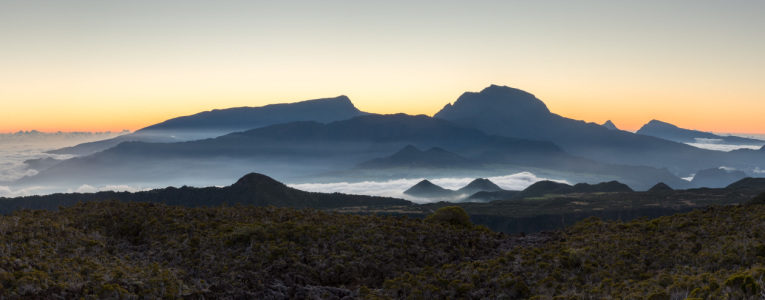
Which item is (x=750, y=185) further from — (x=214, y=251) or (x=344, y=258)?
(x=214, y=251)

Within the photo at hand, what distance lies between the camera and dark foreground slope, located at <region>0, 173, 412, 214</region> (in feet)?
429

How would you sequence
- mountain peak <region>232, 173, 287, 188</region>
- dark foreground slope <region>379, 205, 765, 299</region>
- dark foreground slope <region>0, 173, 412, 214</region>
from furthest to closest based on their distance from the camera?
mountain peak <region>232, 173, 287, 188</region> < dark foreground slope <region>0, 173, 412, 214</region> < dark foreground slope <region>379, 205, 765, 299</region>

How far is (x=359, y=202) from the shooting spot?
525ft

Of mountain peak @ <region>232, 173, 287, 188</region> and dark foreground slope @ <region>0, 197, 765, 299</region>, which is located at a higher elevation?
mountain peak @ <region>232, 173, 287, 188</region>

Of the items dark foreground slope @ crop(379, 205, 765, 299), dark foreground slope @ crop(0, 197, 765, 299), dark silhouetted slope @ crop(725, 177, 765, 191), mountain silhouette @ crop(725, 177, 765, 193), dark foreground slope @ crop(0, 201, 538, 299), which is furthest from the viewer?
dark silhouetted slope @ crop(725, 177, 765, 191)

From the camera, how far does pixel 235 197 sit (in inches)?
5965

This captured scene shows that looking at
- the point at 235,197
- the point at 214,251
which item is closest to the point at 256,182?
the point at 235,197

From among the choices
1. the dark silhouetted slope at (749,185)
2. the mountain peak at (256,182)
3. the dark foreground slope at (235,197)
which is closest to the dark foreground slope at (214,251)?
the dark foreground slope at (235,197)

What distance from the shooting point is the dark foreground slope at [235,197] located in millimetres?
130625

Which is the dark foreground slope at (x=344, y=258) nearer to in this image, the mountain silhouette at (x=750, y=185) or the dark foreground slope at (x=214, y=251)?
the dark foreground slope at (x=214, y=251)

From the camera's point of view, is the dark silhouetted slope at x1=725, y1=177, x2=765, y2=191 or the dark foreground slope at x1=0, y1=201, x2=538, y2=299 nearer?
the dark foreground slope at x1=0, y1=201, x2=538, y2=299

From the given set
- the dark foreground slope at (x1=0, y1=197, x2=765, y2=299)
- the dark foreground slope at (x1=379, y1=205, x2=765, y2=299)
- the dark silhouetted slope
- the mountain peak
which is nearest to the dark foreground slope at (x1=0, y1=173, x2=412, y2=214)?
the mountain peak

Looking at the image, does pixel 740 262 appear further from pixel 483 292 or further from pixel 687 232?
pixel 483 292

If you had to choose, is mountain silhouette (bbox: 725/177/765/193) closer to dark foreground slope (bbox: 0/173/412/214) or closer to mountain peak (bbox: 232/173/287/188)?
dark foreground slope (bbox: 0/173/412/214)
